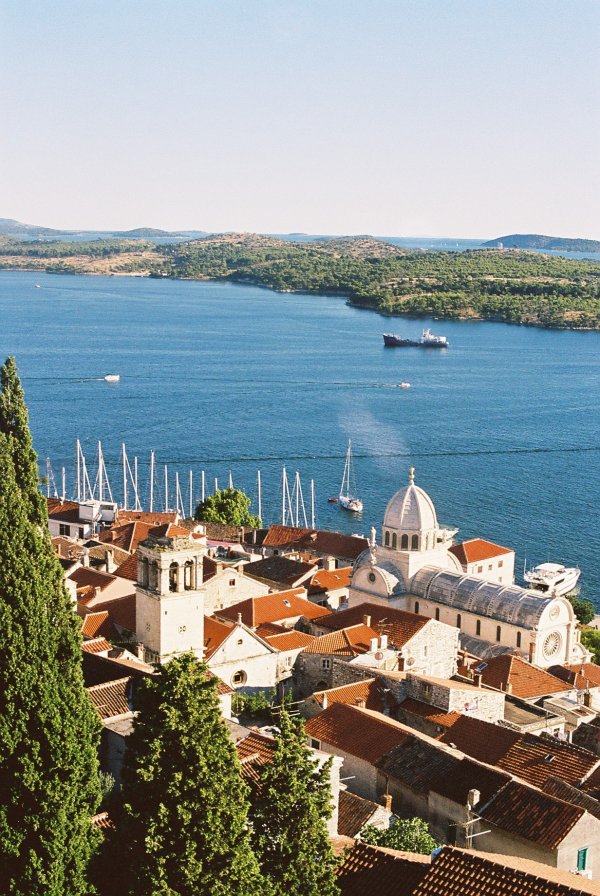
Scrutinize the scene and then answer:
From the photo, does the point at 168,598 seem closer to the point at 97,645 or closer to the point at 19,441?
the point at 97,645

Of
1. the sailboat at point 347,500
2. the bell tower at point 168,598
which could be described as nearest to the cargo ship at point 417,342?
the sailboat at point 347,500

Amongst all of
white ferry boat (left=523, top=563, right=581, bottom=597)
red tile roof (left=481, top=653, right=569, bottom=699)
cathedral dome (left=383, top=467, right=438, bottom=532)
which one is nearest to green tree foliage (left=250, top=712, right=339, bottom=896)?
red tile roof (left=481, top=653, right=569, bottom=699)

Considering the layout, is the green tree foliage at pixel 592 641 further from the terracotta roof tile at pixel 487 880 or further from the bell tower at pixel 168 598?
the terracotta roof tile at pixel 487 880

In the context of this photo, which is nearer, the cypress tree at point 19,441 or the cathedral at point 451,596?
the cypress tree at point 19,441

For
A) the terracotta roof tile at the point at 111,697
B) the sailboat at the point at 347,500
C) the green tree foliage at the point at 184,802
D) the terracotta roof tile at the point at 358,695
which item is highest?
the green tree foliage at the point at 184,802

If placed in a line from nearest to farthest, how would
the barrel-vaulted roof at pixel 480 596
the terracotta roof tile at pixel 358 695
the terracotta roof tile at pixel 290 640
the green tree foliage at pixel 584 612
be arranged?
the terracotta roof tile at pixel 358 695 → the terracotta roof tile at pixel 290 640 → the barrel-vaulted roof at pixel 480 596 → the green tree foliage at pixel 584 612

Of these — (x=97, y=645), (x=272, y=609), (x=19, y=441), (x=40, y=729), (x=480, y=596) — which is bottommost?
(x=272, y=609)

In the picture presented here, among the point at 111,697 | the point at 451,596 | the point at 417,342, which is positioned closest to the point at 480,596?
the point at 451,596
